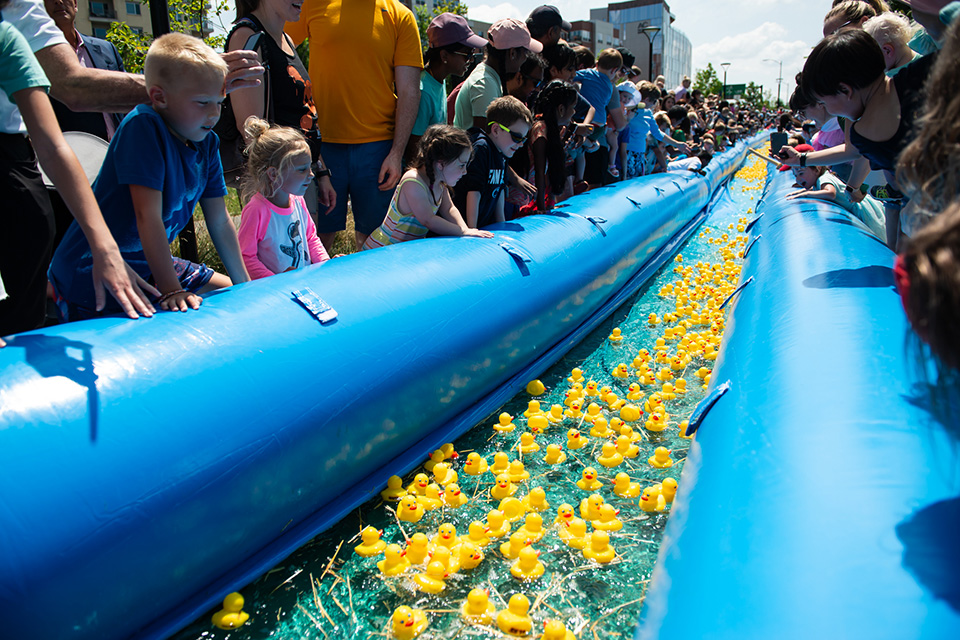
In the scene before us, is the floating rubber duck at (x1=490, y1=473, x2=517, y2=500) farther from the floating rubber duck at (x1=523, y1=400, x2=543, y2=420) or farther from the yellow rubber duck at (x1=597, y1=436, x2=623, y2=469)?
the floating rubber duck at (x1=523, y1=400, x2=543, y2=420)

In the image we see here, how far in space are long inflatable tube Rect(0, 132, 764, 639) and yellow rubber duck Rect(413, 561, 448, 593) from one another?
44 centimetres

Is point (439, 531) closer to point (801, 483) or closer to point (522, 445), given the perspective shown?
point (522, 445)

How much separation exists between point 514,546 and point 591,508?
0.31 metres

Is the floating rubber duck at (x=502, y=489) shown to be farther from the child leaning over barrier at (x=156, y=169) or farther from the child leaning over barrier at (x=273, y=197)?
the child leaning over barrier at (x=273, y=197)

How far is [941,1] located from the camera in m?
2.26

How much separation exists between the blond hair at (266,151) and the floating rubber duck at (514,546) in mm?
1752

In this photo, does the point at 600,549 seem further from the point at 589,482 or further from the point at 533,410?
the point at 533,410

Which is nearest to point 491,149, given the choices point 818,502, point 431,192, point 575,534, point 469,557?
point 431,192

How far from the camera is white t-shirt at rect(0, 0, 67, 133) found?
68.5 inches

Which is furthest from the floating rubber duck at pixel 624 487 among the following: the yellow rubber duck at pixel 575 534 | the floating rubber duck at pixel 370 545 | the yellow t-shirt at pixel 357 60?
the yellow t-shirt at pixel 357 60

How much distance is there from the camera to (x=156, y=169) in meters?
1.86

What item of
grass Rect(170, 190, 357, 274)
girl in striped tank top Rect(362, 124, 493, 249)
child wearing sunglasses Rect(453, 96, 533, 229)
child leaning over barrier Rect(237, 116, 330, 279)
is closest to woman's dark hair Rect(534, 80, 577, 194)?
child wearing sunglasses Rect(453, 96, 533, 229)

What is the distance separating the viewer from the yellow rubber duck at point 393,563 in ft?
5.76

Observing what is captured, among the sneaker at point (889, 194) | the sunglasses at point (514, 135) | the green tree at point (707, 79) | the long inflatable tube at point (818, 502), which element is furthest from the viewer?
the green tree at point (707, 79)
